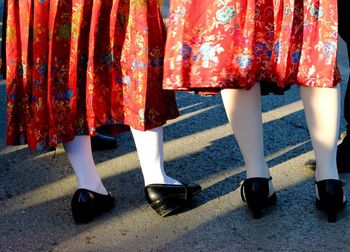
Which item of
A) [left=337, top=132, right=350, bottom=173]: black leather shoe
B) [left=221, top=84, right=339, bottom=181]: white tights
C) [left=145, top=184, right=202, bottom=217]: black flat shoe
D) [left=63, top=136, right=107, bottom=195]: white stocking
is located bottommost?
[left=337, top=132, right=350, bottom=173]: black leather shoe

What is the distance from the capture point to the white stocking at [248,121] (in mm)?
2512

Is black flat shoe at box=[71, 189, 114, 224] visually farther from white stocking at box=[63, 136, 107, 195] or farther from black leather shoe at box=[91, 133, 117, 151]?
black leather shoe at box=[91, 133, 117, 151]

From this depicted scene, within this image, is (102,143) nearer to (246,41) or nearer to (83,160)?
(83,160)

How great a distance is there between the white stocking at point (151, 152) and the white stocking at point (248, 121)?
0.98 feet

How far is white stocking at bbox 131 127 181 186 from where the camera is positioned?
260 centimetres

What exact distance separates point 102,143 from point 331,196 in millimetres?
1445

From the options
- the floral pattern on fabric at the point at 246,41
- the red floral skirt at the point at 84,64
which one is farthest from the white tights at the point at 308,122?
the red floral skirt at the point at 84,64

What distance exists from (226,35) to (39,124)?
0.83 metres

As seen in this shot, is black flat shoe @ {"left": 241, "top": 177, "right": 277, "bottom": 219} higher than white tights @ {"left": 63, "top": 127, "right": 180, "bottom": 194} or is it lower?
lower

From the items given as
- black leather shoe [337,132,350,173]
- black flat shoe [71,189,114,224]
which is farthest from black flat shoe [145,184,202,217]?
black leather shoe [337,132,350,173]

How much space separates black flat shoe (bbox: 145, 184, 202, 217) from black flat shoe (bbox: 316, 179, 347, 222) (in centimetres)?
54

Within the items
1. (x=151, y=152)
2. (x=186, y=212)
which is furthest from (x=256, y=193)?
(x=151, y=152)

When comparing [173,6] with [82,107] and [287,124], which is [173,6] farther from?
[287,124]

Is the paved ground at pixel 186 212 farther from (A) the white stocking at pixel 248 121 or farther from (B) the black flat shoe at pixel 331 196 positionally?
(A) the white stocking at pixel 248 121
